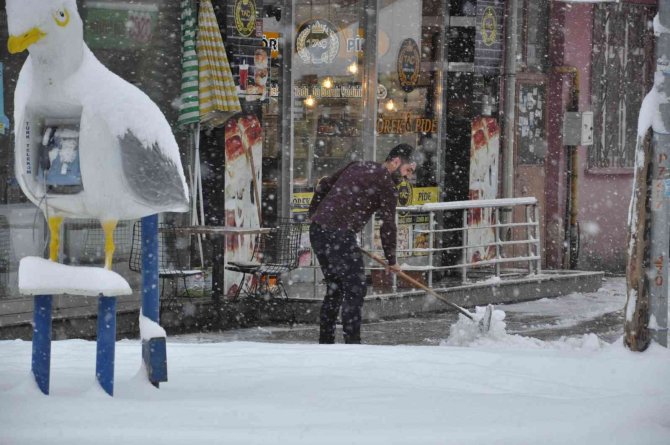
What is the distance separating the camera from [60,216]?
19.9 ft

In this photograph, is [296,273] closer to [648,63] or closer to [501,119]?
[501,119]

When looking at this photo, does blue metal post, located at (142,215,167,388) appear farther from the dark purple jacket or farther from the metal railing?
the metal railing

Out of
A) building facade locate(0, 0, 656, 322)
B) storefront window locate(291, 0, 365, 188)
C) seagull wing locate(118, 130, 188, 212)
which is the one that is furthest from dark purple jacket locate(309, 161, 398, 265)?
storefront window locate(291, 0, 365, 188)

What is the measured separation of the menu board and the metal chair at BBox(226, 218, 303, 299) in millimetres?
5309

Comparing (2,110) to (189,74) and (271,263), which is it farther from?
(271,263)

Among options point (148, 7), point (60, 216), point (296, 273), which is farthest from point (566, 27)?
point (60, 216)

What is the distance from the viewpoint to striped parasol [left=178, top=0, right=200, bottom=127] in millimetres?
12758

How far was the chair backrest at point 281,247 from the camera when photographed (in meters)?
12.7

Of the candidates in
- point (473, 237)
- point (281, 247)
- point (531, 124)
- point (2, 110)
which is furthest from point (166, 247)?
point (531, 124)

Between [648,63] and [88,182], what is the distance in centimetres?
1510

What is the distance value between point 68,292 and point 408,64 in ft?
34.7

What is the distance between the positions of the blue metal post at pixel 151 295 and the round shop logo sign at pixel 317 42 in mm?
8699

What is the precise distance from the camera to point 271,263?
13219mm

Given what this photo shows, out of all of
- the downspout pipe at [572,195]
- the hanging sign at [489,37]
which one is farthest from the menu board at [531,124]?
the hanging sign at [489,37]
